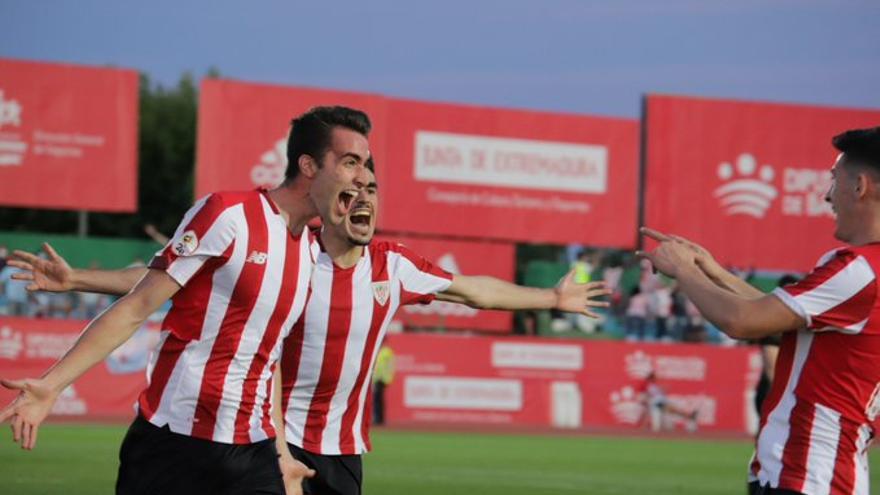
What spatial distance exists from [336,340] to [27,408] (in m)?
2.61

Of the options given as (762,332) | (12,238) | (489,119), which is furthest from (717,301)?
(489,119)

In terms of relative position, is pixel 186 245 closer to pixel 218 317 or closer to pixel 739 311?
pixel 218 317

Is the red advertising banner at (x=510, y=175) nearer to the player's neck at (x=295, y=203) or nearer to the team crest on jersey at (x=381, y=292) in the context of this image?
the team crest on jersey at (x=381, y=292)

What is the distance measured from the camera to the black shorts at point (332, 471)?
7.91 metres

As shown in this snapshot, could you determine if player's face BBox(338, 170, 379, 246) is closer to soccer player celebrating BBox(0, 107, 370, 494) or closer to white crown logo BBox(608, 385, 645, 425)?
soccer player celebrating BBox(0, 107, 370, 494)

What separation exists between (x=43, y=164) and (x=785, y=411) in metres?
28.3

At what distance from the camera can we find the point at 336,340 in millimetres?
7938

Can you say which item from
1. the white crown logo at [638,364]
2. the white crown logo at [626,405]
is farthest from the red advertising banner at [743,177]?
the white crown logo at [626,405]

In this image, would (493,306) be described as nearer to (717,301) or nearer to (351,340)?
(351,340)

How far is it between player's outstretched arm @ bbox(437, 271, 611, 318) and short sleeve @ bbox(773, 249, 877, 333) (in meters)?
2.26

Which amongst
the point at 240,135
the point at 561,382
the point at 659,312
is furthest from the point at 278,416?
the point at 659,312

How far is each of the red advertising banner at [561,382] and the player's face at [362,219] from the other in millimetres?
24093

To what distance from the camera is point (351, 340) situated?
7.95 meters

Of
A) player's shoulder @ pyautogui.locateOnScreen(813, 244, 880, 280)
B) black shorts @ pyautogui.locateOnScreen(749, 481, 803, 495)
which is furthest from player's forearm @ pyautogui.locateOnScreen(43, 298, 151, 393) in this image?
player's shoulder @ pyautogui.locateOnScreen(813, 244, 880, 280)
